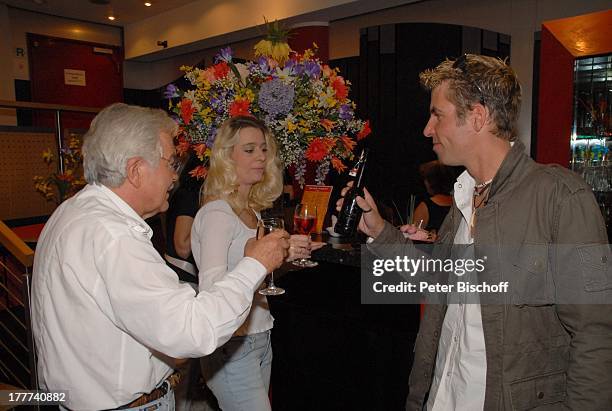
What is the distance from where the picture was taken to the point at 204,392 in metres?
2.95

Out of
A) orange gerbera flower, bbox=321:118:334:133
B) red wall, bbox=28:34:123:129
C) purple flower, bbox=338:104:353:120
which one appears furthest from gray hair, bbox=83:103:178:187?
red wall, bbox=28:34:123:129

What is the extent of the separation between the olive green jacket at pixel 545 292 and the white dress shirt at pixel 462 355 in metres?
0.07

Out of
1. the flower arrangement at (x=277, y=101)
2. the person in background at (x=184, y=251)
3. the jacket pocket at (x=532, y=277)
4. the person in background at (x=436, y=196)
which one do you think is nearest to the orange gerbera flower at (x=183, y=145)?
the flower arrangement at (x=277, y=101)

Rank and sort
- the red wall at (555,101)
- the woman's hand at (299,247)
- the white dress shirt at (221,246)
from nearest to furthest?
the white dress shirt at (221,246) < the woman's hand at (299,247) < the red wall at (555,101)

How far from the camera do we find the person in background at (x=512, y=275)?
1195 mm

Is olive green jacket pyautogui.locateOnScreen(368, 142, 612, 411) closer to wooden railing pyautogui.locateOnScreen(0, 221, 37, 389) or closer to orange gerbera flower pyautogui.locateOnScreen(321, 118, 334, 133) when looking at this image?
orange gerbera flower pyautogui.locateOnScreen(321, 118, 334, 133)

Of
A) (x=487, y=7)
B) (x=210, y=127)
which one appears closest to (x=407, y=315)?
(x=210, y=127)

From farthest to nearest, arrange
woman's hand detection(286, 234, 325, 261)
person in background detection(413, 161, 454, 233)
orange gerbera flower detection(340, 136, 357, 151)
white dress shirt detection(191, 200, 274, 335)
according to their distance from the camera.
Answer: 1. person in background detection(413, 161, 454, 233)
2. orange gerbera flower detection(340, 136, 357, 151)
3. woman's hand detection(286, 234, 325, 261)
4. white dress shirt detection(191, 200, 274, 335)

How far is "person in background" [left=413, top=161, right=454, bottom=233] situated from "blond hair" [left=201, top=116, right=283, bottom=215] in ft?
5.64

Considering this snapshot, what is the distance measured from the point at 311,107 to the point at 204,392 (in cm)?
198

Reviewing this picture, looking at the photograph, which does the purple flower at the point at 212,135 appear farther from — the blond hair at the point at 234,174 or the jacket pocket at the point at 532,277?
the jacket pocket at the point at 532,277

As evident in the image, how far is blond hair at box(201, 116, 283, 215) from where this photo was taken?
1.94 metres

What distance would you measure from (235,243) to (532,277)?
3.43 ft

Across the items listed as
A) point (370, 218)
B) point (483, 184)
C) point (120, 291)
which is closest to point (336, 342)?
point (370, 218)
